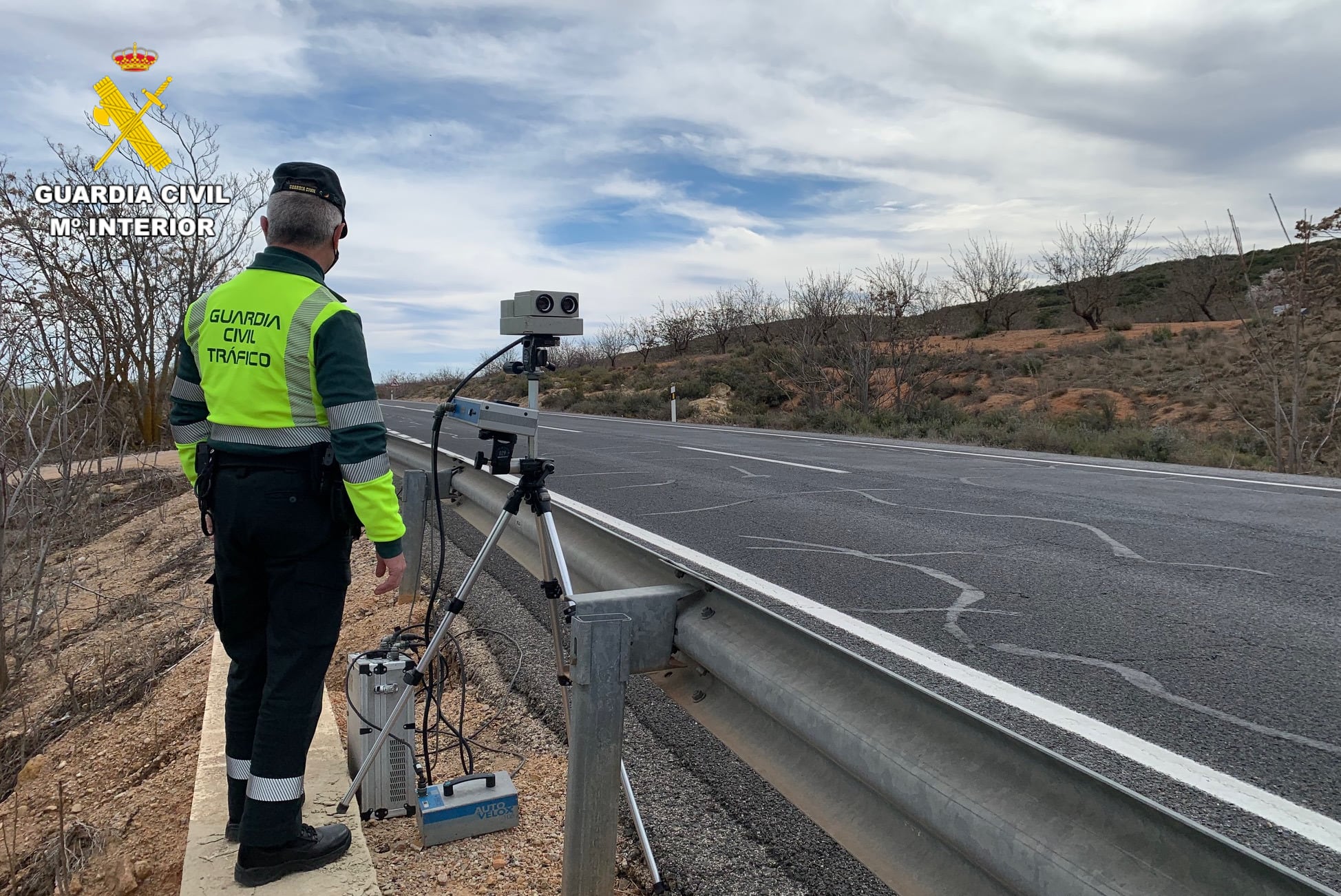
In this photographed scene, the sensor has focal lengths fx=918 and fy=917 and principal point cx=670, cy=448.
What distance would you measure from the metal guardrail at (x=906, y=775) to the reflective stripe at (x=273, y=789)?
134 centimetres

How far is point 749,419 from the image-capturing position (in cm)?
2653

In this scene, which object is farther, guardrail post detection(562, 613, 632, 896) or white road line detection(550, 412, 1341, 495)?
white road line detection(550, 412, 1341, 495)

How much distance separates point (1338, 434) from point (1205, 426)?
3.86 metres

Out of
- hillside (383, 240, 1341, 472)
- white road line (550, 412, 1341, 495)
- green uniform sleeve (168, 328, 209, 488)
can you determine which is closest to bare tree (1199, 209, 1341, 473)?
hillside (383, 240, 1341, 472)

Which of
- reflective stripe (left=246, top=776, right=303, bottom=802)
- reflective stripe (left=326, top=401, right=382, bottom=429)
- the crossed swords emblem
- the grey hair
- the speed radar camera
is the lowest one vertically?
reflective stripe (left=246, top=776, right=303, bottom=802)

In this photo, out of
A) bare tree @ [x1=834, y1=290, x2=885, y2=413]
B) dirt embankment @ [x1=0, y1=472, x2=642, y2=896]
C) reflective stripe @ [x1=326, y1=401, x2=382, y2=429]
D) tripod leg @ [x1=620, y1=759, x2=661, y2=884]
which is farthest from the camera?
bare tree @ [x1=834, y1=290, x2=885, y2=413]

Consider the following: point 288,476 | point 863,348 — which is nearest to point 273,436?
point 288,476


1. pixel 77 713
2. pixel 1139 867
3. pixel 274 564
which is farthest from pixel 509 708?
pixel 77 713

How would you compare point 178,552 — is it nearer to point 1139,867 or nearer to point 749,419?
point 1139,867

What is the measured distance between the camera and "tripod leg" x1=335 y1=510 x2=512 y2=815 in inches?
116

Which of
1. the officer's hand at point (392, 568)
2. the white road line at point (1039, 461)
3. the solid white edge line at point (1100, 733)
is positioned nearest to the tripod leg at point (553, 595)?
the officer's hand at point (392, 568)

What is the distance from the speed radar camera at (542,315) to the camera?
2.90 m

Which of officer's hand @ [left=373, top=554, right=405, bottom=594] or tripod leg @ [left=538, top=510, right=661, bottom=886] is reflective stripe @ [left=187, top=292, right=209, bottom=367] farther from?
tripod leg @ [left=538, top=510, right=661, bottom=886]

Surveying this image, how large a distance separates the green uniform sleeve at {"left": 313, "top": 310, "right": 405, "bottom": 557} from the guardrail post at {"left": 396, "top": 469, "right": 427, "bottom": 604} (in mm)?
2802
